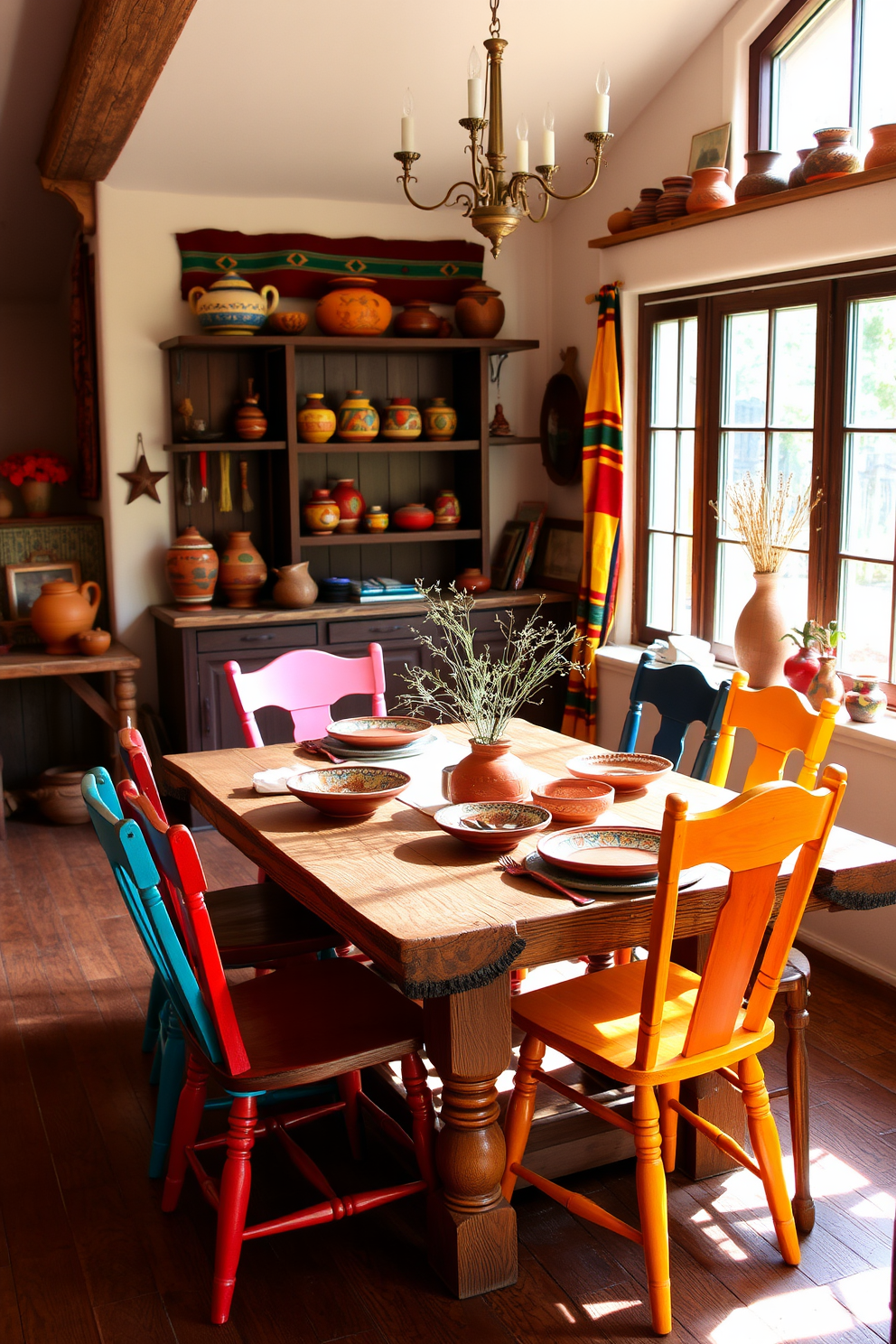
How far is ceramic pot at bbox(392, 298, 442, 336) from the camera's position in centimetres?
512

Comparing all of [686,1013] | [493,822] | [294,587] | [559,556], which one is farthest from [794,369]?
[686,1013]

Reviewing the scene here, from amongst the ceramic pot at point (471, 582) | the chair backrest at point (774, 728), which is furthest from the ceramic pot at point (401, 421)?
the chair backrest at point (774, 728)

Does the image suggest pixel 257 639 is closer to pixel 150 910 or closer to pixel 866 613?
pixel 866 613

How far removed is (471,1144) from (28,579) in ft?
12.6

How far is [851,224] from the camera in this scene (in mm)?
3510

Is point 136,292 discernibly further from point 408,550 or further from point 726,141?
point 726,141

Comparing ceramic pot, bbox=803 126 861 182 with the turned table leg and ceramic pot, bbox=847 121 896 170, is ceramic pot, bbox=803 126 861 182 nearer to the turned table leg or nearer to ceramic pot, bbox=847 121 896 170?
ceramic pot, bbox=847 121 896 170

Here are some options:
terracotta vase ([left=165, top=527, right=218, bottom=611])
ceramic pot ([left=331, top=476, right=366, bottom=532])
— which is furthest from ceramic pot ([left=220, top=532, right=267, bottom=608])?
ceramic pot ([left=331, top=476, right=366, bottom=532])

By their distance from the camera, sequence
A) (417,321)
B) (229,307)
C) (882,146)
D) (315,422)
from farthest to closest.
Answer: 1. (417,321)
2. (315,422)
3. (229,307)
4. (882,146)

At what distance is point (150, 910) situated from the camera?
76.8 inches

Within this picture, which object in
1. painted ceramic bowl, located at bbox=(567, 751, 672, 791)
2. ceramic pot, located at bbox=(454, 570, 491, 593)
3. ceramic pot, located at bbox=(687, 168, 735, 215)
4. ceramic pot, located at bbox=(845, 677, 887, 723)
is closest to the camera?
painted ceramic bowl, located at bbox=(567, 751, 672, 791)

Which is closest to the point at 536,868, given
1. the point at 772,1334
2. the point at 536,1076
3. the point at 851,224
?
the point at 536,1076

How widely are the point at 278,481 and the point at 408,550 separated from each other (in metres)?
0.74

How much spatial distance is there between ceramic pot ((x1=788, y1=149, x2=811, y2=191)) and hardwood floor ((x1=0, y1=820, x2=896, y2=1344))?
251 centimetres
